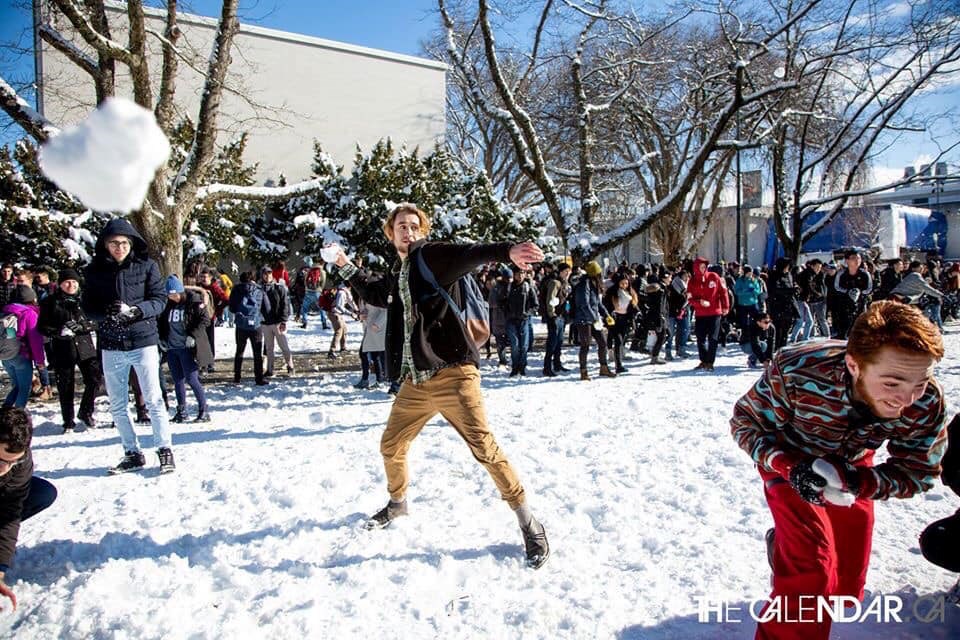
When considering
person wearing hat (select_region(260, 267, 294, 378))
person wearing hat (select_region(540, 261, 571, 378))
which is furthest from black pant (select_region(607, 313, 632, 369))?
person wearing hat (select_region(260, 267, 294, 378))

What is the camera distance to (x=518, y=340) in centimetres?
976

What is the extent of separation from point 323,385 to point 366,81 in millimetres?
21803

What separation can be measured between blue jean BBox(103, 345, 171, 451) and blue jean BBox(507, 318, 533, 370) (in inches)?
231

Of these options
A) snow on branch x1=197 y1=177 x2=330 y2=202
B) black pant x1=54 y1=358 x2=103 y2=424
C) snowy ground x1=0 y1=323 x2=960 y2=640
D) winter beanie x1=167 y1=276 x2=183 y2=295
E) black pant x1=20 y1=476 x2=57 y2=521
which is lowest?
snowy ground x1=0 y1=323 x2=960 y2=640

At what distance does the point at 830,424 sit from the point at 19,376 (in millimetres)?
7561

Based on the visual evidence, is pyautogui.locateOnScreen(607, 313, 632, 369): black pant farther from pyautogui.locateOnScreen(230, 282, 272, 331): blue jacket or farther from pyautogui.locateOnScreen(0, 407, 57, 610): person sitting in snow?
pyautogui.locateOnScreen(0, 407, 57, 610): person sitting in snow

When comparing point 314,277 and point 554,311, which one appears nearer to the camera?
point 554,311

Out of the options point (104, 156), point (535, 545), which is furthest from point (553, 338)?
point (104, 156)

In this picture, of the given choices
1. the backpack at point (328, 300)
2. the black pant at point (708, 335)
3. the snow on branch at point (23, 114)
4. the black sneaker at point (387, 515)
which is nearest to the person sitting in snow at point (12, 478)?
the black sneaker at point (387, 515)

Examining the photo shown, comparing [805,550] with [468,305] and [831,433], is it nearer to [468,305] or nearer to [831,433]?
[831,433]

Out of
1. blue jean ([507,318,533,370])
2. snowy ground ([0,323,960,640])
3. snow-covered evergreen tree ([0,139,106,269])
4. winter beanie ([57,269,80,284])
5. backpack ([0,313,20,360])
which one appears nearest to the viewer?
snowy ground ([0,323,960,640])

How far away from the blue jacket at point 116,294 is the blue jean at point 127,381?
0.22 feet

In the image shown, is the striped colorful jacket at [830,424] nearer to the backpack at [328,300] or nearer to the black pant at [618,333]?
the black pant at [618,333]

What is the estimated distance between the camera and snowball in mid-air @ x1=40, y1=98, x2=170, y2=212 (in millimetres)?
2129
